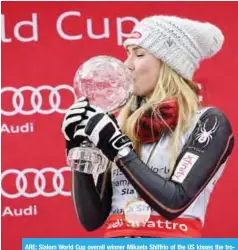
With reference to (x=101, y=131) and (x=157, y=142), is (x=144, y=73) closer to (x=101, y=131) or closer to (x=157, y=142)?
(x=157, y=142)

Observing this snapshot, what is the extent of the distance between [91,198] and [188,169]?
0.28 m

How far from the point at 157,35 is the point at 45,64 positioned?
1.31 metres

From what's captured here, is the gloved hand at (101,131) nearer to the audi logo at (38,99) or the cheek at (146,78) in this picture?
the cheek at (146,78)

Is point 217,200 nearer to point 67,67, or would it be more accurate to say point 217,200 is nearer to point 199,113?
point 67,67

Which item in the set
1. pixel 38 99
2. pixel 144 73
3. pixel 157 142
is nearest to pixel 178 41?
pixel 144 73

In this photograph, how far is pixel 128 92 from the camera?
2.24m

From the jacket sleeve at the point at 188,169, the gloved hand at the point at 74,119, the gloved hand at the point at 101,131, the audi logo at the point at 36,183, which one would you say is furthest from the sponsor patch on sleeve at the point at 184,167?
the audi logo at the point at 36,183

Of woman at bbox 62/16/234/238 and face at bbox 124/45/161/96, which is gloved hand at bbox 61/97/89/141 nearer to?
woman at bbox 62/16/234/238

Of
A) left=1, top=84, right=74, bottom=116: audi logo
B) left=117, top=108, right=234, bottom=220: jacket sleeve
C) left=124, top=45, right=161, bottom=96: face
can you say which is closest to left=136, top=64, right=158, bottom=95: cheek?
left=124, top=45, right=161, bottom=96: face

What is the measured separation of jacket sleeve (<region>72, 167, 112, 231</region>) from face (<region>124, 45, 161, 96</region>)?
0.23m

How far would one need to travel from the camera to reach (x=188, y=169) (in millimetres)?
2182

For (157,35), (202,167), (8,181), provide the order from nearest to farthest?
(202,167)
(157,35)
(8,181)

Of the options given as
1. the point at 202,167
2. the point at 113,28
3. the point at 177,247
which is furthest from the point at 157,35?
the point at 113,28

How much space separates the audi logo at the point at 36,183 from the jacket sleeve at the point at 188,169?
4.72ft
